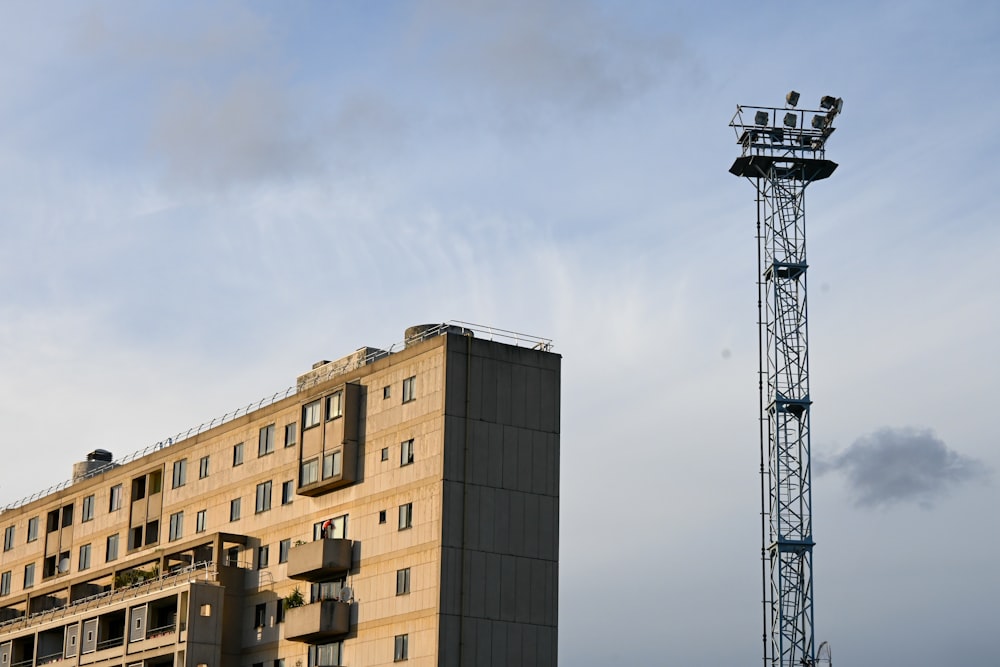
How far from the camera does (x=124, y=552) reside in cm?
12044

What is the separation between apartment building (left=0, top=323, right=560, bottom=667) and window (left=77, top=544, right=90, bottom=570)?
8.28m

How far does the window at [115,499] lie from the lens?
12328 cm

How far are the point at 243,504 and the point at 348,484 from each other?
12.6 m

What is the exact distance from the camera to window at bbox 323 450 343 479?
100 m

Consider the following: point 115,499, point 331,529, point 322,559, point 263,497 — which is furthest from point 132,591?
point 322,559

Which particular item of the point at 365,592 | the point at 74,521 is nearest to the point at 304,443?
the point at 365,592

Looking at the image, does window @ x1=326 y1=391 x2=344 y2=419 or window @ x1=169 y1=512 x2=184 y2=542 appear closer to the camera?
window @ x1=326 y1=391 x2=344 y2=419

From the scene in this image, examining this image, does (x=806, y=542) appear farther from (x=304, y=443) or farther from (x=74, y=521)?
(x=74, y=521)

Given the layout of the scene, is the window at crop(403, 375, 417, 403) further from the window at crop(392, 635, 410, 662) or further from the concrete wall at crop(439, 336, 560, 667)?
the window at crop(392, 635, 410, 662)

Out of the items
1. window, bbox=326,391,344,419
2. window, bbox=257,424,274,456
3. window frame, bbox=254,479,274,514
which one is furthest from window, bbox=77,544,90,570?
window, bbox=326,391,344,419

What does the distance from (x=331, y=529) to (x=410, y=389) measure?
34.4 ft

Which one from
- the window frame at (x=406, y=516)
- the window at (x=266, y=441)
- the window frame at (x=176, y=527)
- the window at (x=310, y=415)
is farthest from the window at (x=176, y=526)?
the window frame at (x=406, y=516)

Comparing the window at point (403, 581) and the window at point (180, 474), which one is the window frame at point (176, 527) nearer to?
the window at point (180, 474)

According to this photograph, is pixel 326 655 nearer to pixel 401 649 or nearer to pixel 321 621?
pixel 321 621
